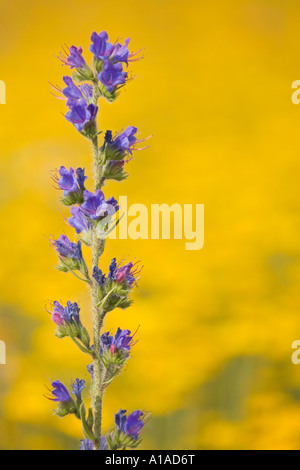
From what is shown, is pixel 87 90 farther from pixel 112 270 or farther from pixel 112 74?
pixel 112 270

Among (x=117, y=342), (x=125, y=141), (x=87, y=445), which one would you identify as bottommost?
(x=87, y=445)

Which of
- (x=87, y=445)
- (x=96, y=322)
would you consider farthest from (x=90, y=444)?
(x=96, y=322)

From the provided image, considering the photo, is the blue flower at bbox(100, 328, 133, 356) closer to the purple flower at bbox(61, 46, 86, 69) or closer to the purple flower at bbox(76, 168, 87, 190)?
the purple flower at bbox(76, 168, 87, 190)

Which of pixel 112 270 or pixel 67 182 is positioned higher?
pixel 67 182

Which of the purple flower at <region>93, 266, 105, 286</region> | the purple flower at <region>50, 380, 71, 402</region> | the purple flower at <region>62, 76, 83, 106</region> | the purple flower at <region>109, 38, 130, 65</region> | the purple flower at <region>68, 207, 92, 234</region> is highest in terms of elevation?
the purple flower at <region>109, 38, 130, 65</region>

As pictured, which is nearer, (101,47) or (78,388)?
(101,47)

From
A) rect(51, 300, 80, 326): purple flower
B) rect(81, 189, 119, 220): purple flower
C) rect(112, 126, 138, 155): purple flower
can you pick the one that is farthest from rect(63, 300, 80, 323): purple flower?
rect(112, 126, 138, 155): purple flower

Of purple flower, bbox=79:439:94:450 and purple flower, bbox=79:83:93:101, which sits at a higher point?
purple flower, bbox=79:83:93:101

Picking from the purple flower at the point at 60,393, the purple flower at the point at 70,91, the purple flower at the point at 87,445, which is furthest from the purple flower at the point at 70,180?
the purple flower at the point at 87,445

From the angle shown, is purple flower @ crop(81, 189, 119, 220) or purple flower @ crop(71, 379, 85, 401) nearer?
purple flower @ crop(81, 189, 119, 220)
